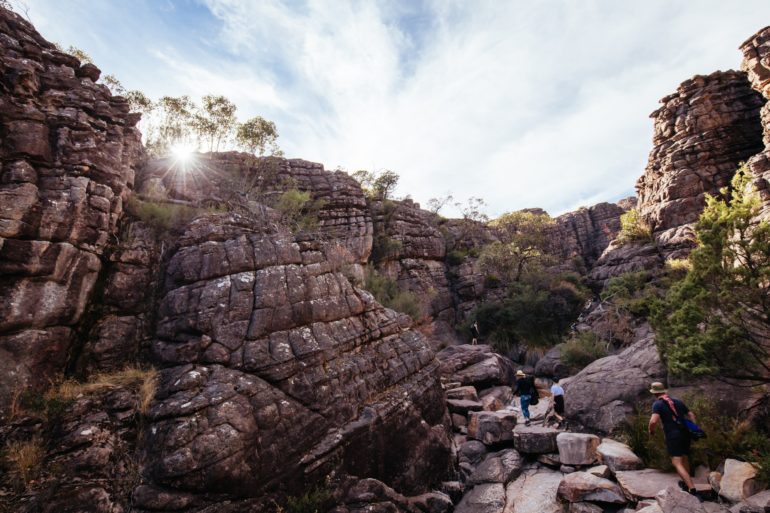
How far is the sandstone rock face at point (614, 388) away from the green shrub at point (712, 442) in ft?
4.71

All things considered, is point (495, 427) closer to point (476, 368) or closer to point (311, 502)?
point (311, 502)

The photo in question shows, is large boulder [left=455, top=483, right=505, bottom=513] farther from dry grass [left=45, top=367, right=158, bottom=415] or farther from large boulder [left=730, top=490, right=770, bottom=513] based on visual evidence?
dry grass [left=45, top=367, right=158, bottom=415]

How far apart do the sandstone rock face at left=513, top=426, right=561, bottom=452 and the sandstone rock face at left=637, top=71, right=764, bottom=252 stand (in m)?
22.4

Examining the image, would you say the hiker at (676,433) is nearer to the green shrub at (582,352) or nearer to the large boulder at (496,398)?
the large boulder at (496,398)

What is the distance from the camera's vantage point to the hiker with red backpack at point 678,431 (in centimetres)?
790

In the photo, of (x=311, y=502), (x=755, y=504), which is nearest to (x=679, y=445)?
(x=755, y=504)

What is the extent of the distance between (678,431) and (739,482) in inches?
53.6

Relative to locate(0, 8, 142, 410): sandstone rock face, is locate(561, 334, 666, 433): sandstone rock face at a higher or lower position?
lower

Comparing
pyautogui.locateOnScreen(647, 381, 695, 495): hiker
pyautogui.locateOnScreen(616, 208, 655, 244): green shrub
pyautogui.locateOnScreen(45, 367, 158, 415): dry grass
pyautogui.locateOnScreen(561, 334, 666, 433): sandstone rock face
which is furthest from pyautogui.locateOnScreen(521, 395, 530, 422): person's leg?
pyautogui.locateOnScreen(616, 208, 655, 244): green shrub

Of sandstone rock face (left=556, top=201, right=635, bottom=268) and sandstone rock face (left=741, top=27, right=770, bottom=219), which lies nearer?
sandstone rock face (left=741, top=27, right=770, bottom=219)

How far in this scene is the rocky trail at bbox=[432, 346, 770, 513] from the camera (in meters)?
6.93

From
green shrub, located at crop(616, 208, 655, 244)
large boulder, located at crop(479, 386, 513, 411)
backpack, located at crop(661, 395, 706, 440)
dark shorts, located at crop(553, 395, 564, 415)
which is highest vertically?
green shrub, located at crop(616, 208, 655, 244)

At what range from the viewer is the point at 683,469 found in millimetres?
7750

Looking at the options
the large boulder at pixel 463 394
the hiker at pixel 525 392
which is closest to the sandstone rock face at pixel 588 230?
the large boulder at pixel 463 394
